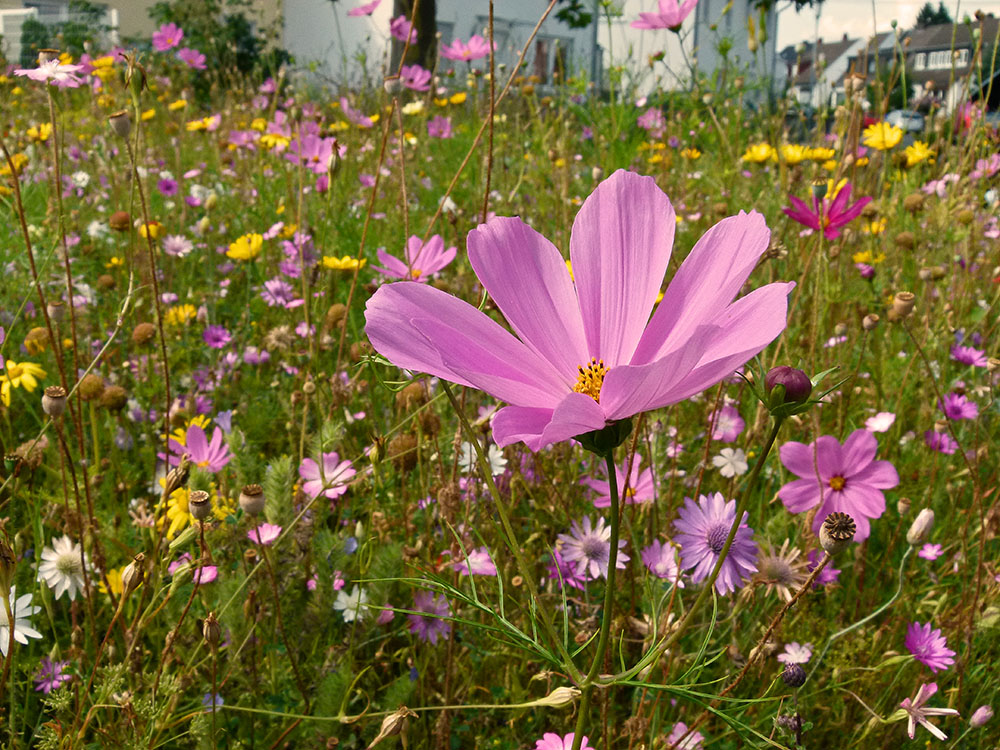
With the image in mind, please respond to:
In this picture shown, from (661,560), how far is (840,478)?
0.76ft

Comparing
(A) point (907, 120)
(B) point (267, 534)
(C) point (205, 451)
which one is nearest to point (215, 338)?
(C) point (205, 451)

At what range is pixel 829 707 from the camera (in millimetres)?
898

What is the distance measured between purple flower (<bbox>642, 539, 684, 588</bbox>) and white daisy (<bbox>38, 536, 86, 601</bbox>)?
61cm

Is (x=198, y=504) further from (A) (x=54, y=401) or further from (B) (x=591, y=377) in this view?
(B) (x=591, y=377)

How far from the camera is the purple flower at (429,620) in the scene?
0.90 metres

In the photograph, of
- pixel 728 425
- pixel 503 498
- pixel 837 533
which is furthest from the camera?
pixel 728 425

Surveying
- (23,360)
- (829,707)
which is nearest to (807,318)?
(829,707)

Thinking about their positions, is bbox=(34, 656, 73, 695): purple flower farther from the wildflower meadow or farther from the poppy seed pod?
the poppy seed pod

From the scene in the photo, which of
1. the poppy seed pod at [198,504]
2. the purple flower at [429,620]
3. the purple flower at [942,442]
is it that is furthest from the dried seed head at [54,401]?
the purple flower at [942,442]

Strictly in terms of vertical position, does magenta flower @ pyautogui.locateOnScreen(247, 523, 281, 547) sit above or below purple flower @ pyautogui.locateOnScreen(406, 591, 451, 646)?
above

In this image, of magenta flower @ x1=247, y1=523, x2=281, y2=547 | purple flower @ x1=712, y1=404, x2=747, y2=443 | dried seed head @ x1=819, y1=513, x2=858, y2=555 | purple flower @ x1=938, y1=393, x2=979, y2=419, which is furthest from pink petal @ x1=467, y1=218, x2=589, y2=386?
purple flower @ x1=938, y1=393, x2=979, y2=419

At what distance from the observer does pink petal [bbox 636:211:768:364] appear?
0.39 meters

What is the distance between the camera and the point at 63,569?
0.84m

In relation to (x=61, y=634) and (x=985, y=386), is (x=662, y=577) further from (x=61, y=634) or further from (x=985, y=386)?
(x=985, y=386)
